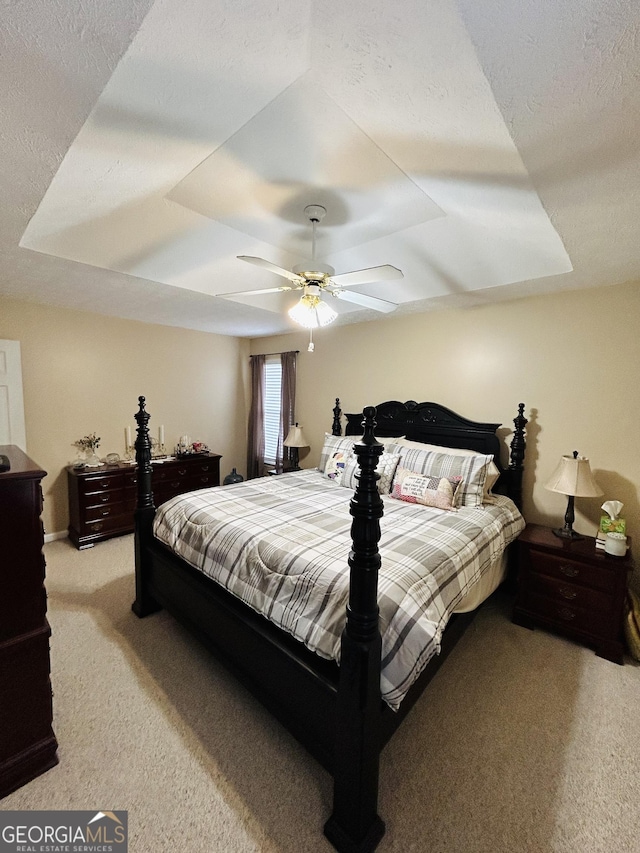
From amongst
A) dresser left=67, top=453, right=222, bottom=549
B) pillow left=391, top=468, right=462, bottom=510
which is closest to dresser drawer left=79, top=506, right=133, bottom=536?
dresser left=67, top=453, right=222, bottom=549

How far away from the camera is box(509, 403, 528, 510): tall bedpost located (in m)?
2.94

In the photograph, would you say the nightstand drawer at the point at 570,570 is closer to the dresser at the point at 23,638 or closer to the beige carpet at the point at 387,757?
the beige carpet at the point at 387,757

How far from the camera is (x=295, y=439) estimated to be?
4590 mm

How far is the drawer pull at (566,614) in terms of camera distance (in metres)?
2.36

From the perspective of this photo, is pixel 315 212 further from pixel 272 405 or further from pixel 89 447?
pixel 89 447

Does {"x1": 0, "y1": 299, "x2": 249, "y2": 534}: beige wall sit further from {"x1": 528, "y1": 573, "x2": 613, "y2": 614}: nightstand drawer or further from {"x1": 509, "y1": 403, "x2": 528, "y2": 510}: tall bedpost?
{"x1": 528, "y1": 573, "x2": 613, "y2": 614}: nightstand drawer

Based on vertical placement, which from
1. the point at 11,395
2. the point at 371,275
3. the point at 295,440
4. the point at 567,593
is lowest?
the point at 567,593

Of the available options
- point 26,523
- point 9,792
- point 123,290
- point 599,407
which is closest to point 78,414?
point 123,290

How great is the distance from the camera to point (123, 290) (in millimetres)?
3029

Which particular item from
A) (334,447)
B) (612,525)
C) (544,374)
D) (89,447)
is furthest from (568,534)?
(89,447)

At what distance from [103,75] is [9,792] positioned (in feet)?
8.55

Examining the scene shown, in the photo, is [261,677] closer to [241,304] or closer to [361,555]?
[361,555]

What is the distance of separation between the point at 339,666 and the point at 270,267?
188 centimetres

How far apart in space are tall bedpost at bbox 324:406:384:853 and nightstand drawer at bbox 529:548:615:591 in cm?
178
